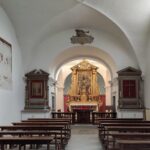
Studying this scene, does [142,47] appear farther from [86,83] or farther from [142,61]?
[86,83]

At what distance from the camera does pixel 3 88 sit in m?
13.6

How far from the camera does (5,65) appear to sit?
1398 cm

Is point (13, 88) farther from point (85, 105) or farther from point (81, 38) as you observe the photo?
point (85, 105)

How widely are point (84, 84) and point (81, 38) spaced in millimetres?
10507

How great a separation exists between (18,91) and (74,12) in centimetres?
455

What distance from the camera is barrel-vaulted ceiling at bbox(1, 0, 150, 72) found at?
46.9 feet

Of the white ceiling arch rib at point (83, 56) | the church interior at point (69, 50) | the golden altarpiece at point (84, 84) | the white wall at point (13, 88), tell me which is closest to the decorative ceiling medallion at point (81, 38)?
the church interior at point (69, 50)

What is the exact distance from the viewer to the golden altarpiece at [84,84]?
91.1ft

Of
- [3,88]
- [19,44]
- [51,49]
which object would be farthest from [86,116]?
[3,88]

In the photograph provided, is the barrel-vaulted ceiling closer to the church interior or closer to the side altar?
the church interior

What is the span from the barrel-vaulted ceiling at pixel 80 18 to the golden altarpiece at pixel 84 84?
10.4 m

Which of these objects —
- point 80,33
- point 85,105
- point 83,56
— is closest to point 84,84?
point 85,105

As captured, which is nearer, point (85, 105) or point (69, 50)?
point (69, 50)

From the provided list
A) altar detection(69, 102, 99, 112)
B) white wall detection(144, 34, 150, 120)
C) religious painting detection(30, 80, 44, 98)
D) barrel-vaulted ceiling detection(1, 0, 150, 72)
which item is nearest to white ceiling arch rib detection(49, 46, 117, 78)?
religious painting detection(30, 80, 44, 98)
